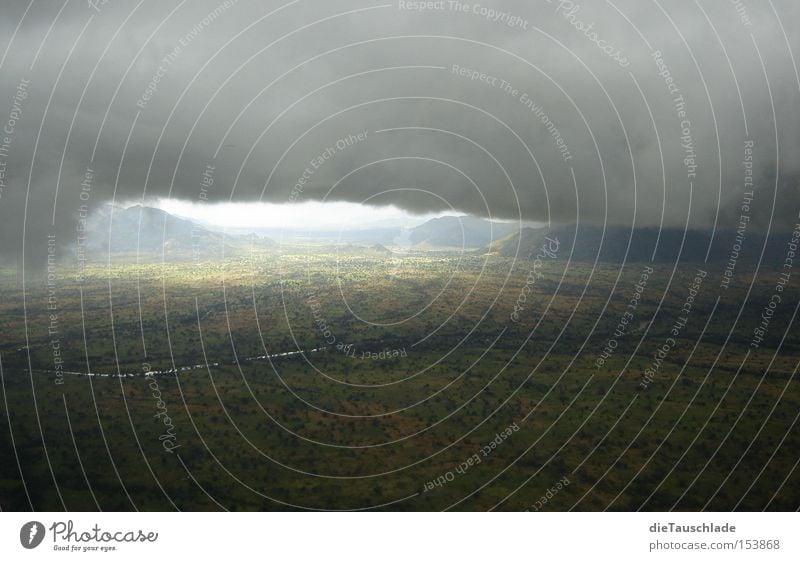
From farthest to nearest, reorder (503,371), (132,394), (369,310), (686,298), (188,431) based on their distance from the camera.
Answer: (686,298)
(369,310)
(503,371)
(132,394)
(188,431)

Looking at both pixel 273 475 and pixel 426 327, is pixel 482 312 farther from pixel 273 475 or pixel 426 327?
pixel 273 475

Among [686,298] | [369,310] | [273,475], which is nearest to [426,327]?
[369,310]

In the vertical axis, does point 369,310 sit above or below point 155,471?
above

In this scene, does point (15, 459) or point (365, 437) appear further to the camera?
point (365, 437)

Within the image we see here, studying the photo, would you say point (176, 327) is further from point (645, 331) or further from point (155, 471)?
point (645, 331)

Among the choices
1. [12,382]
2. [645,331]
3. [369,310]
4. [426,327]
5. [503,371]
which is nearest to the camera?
[12,382]

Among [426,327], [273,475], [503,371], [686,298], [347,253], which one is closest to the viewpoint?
[273,475]

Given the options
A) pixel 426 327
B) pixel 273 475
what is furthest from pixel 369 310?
pixel 273 475

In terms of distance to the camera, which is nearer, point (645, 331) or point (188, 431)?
point (188, 431)

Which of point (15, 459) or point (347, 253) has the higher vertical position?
point (347, 253)
